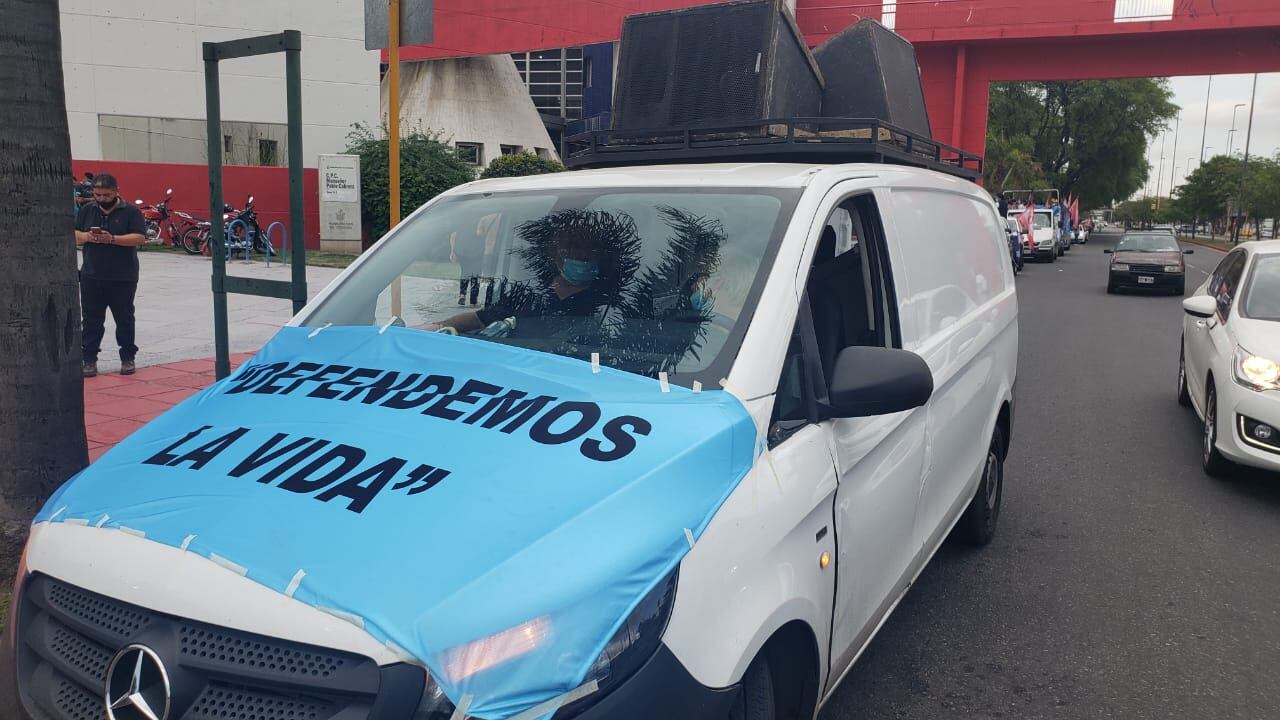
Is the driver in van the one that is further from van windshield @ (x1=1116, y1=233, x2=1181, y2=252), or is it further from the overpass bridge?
the overpass bridge

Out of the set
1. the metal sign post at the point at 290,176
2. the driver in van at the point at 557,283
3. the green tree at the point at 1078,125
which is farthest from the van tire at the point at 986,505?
the green tree at the point at 1078,125

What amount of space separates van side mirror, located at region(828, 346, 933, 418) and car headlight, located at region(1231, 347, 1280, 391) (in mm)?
4334

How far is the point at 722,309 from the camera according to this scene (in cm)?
277

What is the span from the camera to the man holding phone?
8.45 meters

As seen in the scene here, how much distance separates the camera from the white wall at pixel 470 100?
102 feet

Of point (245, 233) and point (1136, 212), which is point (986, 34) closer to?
point (245, 233)

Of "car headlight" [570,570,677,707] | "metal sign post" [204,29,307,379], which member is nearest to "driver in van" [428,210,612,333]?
"car headlight" [570,570,677,707]

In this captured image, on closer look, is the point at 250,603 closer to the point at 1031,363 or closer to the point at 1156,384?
the point at 1156,384

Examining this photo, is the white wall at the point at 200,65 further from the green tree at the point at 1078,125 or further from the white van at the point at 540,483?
the green tree at the point at 1078,125

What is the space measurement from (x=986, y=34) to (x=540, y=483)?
2784cm

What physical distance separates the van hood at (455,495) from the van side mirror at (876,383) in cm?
41

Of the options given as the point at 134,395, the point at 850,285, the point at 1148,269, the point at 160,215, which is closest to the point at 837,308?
the point at 850,285

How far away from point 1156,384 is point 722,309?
9038 millimetres

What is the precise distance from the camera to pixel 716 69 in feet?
18.2
